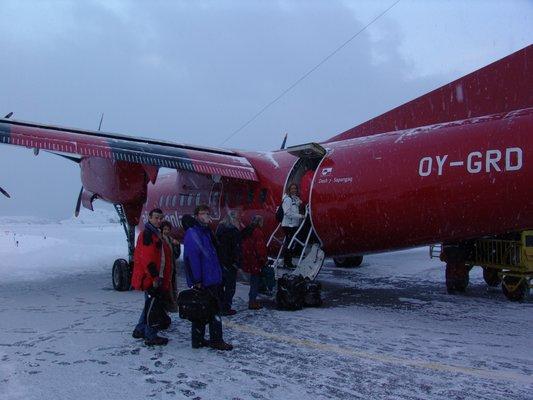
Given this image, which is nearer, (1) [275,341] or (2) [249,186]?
(1) [275,341]

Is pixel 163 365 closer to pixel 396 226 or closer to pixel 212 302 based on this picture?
pixel 212 302

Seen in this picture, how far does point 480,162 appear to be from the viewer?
721 centimetres

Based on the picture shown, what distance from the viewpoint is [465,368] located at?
5.08 m

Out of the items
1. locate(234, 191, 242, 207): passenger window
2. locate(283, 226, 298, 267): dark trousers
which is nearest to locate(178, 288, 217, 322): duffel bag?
locate(283, 226, 298, 267): dark trousers

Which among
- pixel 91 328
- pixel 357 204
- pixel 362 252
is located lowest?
pixel 91 328

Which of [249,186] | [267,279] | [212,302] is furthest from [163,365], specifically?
[249,186]

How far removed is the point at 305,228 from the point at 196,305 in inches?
164

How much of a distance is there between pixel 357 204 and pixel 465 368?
12.4ft

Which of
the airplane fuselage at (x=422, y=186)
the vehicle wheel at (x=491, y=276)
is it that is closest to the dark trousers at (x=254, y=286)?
the airplane fuselage at (x=422, y=186)

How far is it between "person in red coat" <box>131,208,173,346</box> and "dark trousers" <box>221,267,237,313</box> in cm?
153

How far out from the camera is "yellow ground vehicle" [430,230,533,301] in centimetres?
946

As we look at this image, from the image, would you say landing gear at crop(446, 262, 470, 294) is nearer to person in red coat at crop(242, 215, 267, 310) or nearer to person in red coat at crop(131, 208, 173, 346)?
person in red coat at crop(242, 215, 267, 310)

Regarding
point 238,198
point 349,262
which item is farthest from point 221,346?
point 349,262

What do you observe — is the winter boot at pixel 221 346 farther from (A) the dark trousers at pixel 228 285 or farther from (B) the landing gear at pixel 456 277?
(B) the landing gear at pixel 456 277
